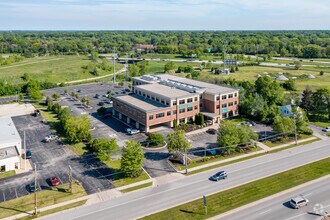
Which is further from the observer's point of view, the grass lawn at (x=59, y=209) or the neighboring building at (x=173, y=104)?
the neighboring building at (x=173, y=104)

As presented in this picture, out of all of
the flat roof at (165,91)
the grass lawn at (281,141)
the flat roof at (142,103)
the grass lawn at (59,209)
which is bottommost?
the grass lawn at (59,209)

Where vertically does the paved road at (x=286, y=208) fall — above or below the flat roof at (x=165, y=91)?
below

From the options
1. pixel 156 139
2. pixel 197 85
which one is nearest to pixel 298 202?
pixel 156 139

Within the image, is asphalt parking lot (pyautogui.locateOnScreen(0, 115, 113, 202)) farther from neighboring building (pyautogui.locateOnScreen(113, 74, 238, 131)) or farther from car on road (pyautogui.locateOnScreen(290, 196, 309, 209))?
car on road (pyautogui.locateOnScreen(290, 196, 309, 209))

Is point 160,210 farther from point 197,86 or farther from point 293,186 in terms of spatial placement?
point 197,86

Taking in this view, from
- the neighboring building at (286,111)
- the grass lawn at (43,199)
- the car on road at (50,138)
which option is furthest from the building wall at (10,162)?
the neighboring building at (286,111)

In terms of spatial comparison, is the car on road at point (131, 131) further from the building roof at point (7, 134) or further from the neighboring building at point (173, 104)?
the building roof at point (7, 134)

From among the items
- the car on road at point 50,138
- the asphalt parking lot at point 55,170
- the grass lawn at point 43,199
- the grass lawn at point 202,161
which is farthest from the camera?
the car on road at point 50,138
